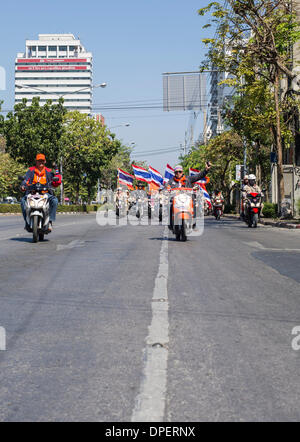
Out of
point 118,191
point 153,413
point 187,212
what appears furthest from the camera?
point 118,191

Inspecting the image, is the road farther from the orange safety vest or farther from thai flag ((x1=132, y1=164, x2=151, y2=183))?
thai flag ((x1=132, y1=164, x2=151, y2=183))

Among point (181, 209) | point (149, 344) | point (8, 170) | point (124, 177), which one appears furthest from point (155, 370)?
point (8, 170)

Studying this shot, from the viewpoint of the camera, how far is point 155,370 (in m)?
3.56

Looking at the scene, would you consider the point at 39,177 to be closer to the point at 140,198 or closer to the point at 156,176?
the point at 140,198

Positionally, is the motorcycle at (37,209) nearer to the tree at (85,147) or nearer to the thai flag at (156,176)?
the thai flag at (156,176)

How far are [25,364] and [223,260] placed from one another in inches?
253

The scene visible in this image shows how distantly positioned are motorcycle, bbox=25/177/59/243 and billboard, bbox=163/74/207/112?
3961 cm

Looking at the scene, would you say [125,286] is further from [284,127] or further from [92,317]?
[284,127]

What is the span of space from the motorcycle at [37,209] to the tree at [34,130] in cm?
3962

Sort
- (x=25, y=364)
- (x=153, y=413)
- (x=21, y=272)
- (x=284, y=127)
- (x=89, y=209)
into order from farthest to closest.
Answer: (x=89, y=209), (x=284, y=127), (x=21, y=272), (x=25, y=364), (x=153, y=413)

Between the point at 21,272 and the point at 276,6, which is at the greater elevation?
the point at 276,6

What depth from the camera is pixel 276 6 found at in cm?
2497

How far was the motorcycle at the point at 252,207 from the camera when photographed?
21453 millimetres

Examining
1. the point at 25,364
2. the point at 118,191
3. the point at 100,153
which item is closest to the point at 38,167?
the point at 25,364
